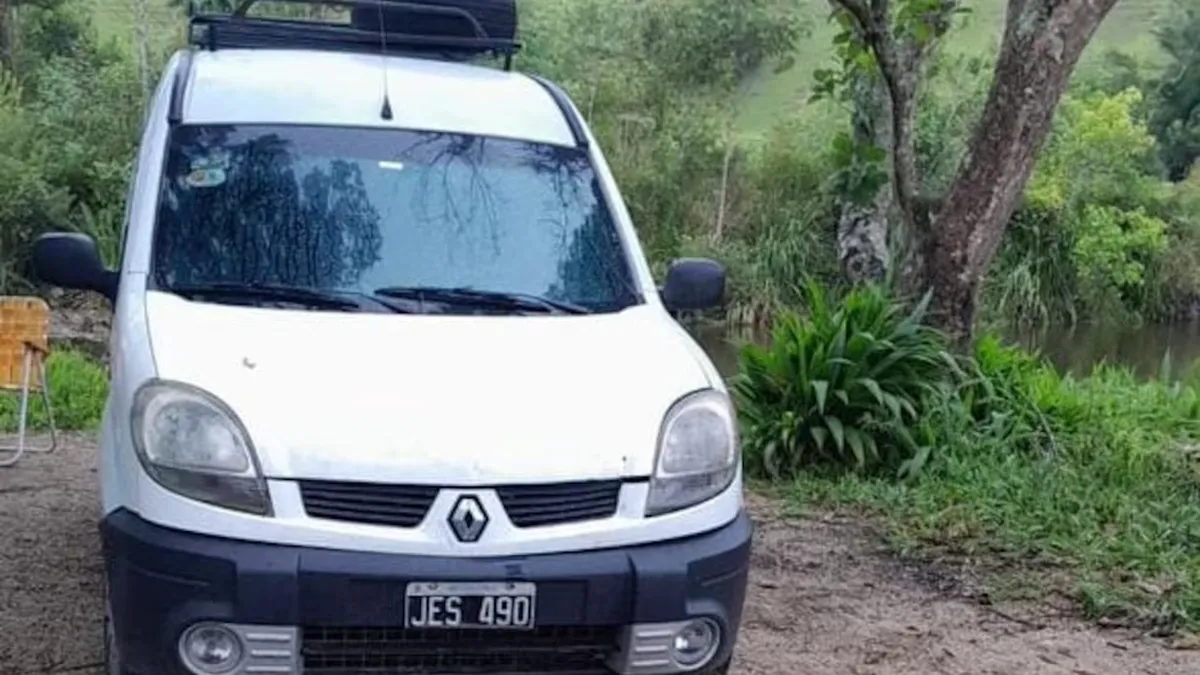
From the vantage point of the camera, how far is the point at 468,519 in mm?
3387

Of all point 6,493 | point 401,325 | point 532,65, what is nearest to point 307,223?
point 401,325

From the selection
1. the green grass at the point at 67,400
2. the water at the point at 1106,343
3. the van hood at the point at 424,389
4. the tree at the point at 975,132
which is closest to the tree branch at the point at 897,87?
the tree at the point at 975,132

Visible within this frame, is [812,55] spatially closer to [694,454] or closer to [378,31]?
[378,31]

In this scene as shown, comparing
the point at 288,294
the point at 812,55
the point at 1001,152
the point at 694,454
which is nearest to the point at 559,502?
the point at 694,454

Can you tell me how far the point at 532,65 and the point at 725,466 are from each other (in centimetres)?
1896

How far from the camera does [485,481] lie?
11.1 feet

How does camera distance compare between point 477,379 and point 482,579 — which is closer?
point 482,579

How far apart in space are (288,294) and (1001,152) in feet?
14.2

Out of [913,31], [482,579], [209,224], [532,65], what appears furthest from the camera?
[532,65]

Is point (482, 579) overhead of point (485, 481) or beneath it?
beneath

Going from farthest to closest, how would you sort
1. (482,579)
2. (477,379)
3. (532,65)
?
1. (532,65)
2. (477,379)
3. (482,579)

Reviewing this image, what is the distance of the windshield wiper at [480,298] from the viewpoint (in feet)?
13.6

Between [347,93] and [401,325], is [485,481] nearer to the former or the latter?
[401,325]

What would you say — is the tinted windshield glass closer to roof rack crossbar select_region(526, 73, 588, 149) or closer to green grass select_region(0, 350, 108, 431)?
roof rack crossbar select_region(526, 73, 588, 149)
